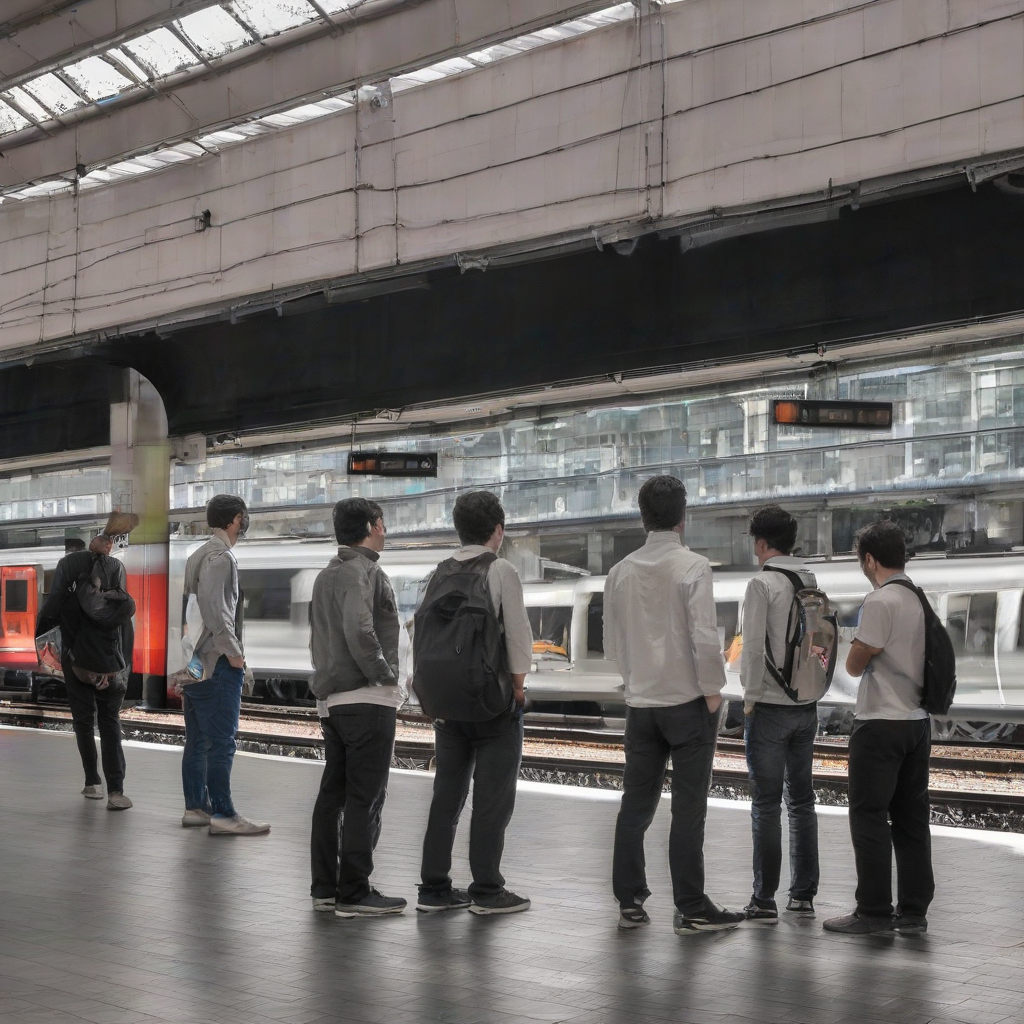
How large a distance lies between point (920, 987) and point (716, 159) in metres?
7.11

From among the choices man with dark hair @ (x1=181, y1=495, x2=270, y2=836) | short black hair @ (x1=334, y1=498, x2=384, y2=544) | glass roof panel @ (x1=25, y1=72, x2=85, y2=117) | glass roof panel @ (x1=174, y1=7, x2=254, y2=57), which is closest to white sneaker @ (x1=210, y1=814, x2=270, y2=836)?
man with dark hair @ (x1=181, y1=495, x2=270, y2=836)

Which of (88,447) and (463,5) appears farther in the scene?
(88,447)

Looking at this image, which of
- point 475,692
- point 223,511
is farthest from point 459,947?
point 223,511

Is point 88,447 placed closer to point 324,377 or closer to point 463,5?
point 324,377

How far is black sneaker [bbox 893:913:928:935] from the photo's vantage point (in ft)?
16.7

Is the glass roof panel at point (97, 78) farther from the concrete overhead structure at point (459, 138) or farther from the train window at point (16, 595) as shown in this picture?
the train window at point (16, 595)

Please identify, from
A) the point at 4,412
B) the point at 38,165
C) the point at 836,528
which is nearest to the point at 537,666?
the point at 836,528

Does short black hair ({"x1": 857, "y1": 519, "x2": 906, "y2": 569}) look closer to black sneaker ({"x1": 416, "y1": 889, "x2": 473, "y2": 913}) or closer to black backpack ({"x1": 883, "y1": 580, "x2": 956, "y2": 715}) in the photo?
black backpack ({"x1": 883, "y1": 580, "x2": 956, "y2": 715})

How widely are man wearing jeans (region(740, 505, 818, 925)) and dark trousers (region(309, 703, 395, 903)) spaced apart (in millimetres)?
1558

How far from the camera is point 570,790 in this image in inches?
351

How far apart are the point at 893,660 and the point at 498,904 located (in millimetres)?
1920

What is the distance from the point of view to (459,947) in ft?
16.2

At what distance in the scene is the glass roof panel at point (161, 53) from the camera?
41.1 feet

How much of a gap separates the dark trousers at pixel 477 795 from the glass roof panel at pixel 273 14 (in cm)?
846
